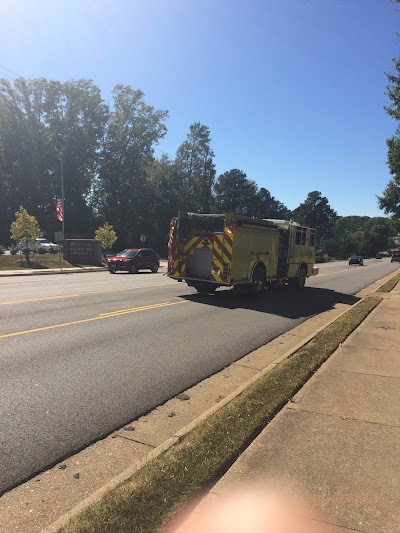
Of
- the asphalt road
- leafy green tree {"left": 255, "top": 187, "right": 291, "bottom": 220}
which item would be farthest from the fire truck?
A: leafy green tree {"left": 255, "top": 187, "right": 291, "bottom": 220}

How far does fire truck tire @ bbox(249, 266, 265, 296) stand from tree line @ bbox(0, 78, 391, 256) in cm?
4711

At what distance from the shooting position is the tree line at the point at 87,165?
6003 centimetres

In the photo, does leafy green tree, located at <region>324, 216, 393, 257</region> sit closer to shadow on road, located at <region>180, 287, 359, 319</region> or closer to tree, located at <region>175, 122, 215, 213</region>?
tree, located at <region>175, 122, 215, 213</region>

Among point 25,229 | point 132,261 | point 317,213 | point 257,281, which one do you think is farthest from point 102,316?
point 317,213

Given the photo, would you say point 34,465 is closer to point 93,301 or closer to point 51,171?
point 93,301

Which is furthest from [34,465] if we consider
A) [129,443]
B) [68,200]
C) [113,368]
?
[68,200]

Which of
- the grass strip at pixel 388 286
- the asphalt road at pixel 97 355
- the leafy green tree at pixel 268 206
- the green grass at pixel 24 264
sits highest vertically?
the leafy green tree at pixel 268 206

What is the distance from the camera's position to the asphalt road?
418cm

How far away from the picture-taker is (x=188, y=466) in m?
3.28

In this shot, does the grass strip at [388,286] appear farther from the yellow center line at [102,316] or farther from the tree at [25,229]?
the tree at [25,229]

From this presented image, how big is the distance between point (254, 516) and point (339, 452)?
3.96ft

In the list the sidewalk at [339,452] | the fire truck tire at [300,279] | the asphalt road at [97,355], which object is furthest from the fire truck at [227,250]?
the sidewalk at [339,452]

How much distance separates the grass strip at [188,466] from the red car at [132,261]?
76.0ft

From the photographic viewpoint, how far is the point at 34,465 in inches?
139
